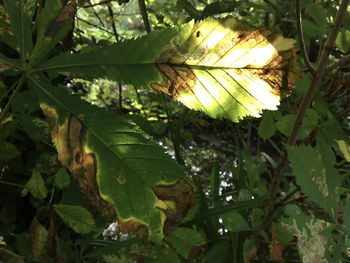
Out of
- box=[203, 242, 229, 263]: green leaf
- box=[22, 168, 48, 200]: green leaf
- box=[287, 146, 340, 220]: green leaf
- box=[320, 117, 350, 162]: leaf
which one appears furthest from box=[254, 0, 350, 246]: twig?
box=[22, 168, 48, 200]: green leaf

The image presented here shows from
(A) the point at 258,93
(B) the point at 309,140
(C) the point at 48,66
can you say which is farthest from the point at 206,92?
(B) the point at 309,140

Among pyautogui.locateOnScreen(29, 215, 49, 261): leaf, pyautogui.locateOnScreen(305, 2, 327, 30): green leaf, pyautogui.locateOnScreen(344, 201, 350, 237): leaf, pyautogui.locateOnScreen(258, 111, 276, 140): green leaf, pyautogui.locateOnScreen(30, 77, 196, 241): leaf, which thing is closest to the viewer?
pyautogui.locateOnScreen(30, 77, 196, 241): leaf

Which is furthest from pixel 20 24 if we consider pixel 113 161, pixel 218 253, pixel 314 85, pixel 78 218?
pixel 218 253

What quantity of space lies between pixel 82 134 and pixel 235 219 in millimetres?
629

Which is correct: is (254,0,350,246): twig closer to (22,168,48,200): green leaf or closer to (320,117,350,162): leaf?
(320,117,350,162): leaf

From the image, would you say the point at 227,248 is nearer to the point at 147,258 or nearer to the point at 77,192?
the point at 147,258

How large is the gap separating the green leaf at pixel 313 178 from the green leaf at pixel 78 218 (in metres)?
0.38

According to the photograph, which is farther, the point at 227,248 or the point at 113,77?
the point at 227,248

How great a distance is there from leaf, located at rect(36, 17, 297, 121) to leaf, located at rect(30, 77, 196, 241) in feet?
0.19

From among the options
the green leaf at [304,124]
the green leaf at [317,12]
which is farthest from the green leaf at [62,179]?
the green leaf at [317,12]

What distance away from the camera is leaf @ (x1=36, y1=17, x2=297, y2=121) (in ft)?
1.30

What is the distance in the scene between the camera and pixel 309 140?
1.04m

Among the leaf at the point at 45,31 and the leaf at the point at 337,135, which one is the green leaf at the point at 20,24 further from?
the leaf at the point at 337,135

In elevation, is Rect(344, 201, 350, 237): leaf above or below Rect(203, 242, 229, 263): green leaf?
above
